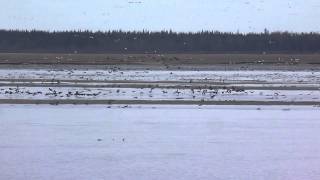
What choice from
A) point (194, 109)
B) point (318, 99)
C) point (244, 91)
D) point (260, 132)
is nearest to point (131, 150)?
point (260, 132)

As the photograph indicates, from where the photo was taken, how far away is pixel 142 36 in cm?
11962

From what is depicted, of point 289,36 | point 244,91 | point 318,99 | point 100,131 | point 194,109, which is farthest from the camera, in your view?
point 289,36

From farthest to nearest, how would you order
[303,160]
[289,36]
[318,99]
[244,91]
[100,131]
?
[289,36] → [244,91] → [318,99] → [100,131] → [303,160]

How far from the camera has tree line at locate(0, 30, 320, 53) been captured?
109000 millimetres

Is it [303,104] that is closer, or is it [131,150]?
[131,150]

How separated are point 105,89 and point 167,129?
1415cm

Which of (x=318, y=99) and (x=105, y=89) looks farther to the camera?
(x=105, y=89)

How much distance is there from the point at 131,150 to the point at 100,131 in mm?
2874

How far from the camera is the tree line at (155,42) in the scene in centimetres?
10900

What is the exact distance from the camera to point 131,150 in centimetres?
1528

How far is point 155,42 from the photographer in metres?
116

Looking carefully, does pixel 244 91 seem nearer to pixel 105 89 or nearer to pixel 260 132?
pixel 105 89

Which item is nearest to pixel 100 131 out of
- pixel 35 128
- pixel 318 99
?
pixel 35 128

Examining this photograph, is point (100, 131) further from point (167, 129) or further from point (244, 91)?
point (244, 91)
